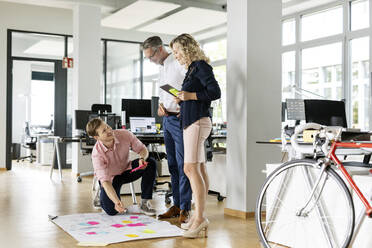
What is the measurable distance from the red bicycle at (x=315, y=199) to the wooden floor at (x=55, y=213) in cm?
26

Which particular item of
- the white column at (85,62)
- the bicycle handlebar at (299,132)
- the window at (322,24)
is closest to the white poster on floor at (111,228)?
the bicycle handlebar at (299,132)

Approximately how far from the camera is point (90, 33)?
7816mm

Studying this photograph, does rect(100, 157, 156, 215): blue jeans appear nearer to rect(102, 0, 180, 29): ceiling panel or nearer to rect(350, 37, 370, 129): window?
rect(102, 0, 180, 29): ceiling panel

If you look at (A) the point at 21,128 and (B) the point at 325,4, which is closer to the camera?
(B) the point at 325,4

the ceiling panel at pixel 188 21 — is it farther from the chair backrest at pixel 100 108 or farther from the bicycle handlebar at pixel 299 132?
the bicycle handlebar at pixel 299 132

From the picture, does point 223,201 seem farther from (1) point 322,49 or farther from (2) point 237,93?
(1) point 322,49

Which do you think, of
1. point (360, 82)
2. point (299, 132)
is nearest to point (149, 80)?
point (360, 82)

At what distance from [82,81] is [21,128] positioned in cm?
517

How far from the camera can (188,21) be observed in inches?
346

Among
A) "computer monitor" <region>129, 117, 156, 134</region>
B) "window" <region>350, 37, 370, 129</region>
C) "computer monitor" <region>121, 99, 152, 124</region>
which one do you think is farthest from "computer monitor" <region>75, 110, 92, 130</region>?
"window" <region>350, 37, 370, 129</region>

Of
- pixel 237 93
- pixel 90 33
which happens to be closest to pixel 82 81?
pixel 90 33

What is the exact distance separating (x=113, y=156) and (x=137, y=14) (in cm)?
498

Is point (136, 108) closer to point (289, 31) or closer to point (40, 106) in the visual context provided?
point (289, 31)

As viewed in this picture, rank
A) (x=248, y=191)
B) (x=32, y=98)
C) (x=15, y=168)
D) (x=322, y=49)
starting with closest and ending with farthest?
(x=248, y=191) < (x=322, y=49) < (x=15, y=168) < (x=32, y=98)
